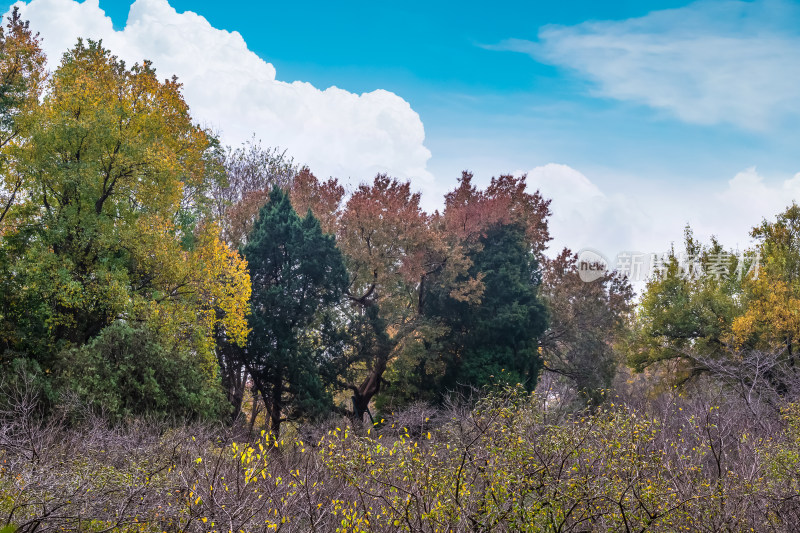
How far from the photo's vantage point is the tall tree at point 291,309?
20109mm

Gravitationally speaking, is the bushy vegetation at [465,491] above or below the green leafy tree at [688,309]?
below

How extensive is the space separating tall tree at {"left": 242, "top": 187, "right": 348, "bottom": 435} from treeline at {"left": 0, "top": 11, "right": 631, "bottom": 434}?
7cm

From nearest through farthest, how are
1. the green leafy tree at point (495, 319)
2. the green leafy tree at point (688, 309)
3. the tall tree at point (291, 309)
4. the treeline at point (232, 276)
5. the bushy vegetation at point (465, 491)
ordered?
the bushy vegetation at point (465, 491) < the treeline at point (232, 276) < the tall tree at point (291, 309) < the green leafy tree at point (495, 319) < the green leafy tree at point (688, 309)

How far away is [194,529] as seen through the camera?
22.2 ft

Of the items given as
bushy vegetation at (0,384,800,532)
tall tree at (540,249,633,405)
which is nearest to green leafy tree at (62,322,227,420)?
bushy vegetation at (0,384,800,532)

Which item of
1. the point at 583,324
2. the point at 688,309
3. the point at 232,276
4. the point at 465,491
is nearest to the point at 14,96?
the point at 232,276

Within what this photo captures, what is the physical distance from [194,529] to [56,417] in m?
6.82

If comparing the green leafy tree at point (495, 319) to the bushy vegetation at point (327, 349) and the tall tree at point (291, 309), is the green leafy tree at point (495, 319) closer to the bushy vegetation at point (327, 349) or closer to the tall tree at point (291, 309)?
the bushy vegetation at point (327, 349)

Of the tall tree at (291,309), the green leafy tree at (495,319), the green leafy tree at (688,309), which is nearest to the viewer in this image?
the tall tree at (291,309)

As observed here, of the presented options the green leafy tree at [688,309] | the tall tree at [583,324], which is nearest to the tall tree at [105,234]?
the tall tree at [583,324]

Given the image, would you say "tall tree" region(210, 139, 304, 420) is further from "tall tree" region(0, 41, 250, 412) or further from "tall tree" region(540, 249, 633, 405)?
"tall tree" region(540, 249, 633, 405)

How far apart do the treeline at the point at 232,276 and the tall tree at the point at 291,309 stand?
68 millimetres

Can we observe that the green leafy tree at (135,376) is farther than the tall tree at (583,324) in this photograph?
No

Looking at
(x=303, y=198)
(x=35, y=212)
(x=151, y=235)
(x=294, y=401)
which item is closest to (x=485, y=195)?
(x=303, y=198)
